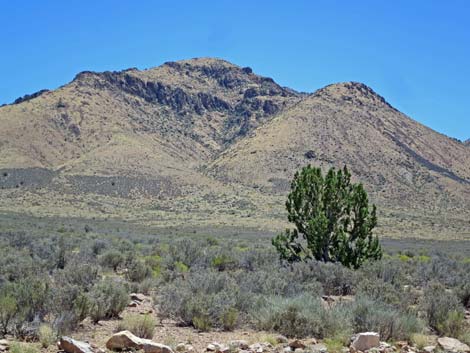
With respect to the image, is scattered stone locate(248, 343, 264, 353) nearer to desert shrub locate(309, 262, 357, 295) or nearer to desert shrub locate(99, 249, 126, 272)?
desert shrub locate(309, 262, 357, 295)

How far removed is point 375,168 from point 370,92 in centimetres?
4432

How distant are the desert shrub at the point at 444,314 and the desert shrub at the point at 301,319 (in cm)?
→ 215

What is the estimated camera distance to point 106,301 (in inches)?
428

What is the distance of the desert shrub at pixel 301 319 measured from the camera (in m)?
9.80

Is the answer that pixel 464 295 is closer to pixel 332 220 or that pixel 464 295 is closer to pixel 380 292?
pixel 380 292

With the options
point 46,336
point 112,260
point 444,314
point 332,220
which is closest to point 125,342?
point 46,336

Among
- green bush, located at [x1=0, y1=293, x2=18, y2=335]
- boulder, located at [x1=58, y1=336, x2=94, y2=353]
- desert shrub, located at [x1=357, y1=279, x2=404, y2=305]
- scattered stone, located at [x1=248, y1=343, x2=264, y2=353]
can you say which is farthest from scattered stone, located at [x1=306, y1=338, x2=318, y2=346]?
green bush, located at [x1=0, y1=293, x2=18, y2=335]

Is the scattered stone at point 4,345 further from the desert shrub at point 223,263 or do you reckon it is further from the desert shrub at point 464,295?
the desert shrub at point 223,263

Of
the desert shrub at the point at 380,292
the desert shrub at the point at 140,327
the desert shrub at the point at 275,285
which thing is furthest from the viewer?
the desert shrub at the point at 275,285

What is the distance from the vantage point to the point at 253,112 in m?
153

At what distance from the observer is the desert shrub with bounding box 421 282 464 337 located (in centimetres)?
1052

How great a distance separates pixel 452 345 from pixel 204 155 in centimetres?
12001

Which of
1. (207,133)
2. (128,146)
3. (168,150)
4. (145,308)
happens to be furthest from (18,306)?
(207,133)

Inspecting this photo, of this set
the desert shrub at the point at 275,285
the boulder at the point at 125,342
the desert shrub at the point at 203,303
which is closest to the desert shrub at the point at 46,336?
the boulder at the point at 125,342
